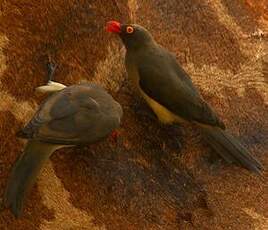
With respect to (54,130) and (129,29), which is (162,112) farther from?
(54,130)

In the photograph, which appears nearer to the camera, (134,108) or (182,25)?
(134,108)

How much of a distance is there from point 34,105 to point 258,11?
199 cm

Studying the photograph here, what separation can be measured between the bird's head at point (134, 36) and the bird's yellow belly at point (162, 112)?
11.4 inches

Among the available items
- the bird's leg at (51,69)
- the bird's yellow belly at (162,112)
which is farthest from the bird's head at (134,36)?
the bird's leg at (51,69)

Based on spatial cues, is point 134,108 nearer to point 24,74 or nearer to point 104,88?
point 104,88

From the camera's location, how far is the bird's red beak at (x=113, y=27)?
332cm

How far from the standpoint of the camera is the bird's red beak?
3.32 m

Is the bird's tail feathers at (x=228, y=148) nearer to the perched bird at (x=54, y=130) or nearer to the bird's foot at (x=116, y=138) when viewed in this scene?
the bird's foot at (x=116, y=138)

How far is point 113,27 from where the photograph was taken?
10.9 ft

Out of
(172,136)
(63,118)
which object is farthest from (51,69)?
(172,136)

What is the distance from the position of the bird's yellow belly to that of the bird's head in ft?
0.95

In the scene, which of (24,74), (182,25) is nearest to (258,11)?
(182,25)

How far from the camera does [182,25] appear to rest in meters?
3.89

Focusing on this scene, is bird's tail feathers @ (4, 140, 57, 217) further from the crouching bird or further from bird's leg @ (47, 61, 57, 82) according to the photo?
the crouching bird
